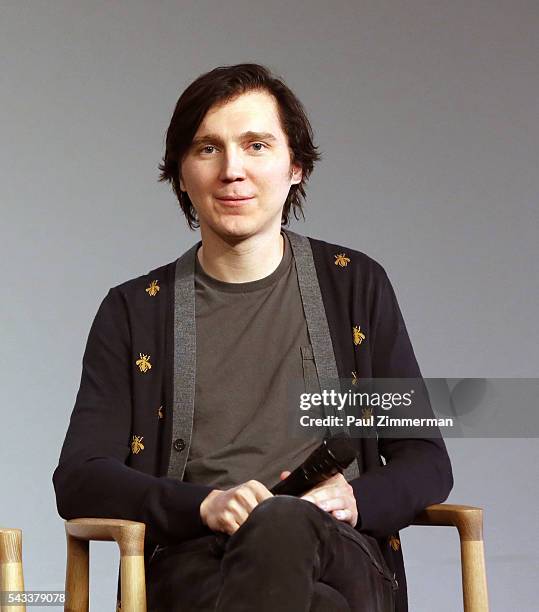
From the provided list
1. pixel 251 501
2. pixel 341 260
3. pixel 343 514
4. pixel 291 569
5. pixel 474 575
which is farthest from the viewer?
pixel 341 260

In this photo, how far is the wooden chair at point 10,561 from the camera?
1.82m

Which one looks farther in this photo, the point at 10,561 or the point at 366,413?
the point at 366,413

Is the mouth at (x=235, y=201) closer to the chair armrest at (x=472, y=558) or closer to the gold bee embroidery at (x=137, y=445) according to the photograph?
the gold bee embroidery at (x=137, y=445)

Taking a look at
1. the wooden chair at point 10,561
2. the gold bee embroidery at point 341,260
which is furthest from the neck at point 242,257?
the wooden chair at point 10,561

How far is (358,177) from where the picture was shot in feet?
10.1

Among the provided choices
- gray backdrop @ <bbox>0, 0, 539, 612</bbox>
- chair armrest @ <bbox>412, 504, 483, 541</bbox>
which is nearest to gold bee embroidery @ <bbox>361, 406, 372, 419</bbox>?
chair armrest @ <bbox>412, 504, 483, 541</bbox>

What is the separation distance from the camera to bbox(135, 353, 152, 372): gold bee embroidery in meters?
2.02

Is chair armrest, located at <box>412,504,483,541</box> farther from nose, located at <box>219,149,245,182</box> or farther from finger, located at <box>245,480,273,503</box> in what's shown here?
nose, located at <box>219,149,245,182</box>

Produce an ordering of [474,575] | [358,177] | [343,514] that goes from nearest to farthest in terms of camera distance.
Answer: [343,514] < [474,575] < [358,177]

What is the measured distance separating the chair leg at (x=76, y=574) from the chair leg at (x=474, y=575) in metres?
0.58

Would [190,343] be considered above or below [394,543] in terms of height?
above

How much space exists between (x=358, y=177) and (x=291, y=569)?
1.73m

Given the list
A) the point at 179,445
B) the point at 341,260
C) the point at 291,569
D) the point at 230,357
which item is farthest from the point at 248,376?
the point at 291,569

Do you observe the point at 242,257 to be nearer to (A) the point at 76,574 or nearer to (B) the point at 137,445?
(B) the point at 137,445
